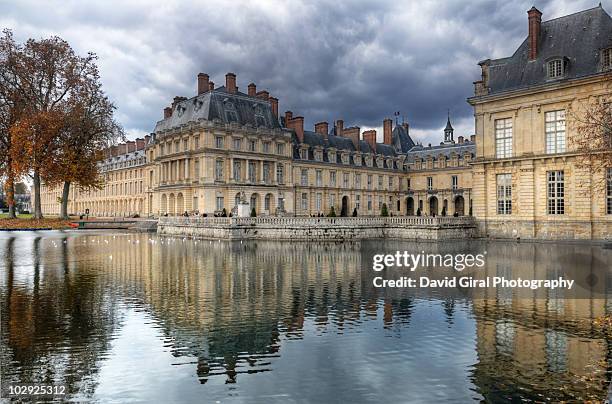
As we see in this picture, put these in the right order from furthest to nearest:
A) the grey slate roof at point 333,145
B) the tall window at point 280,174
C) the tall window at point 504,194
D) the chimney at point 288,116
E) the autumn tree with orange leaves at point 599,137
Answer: the chimney at point 288,116, the grey slate roof at point 333,145, the tall window at point 280,174, the tall window at point 504,194, the autumn tree with orange leaves at point 599,137

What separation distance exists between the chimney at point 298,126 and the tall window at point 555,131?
108ft

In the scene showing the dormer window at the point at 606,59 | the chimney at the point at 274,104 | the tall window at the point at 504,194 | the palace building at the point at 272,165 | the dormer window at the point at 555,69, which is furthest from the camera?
the chimney at the point at 274,104

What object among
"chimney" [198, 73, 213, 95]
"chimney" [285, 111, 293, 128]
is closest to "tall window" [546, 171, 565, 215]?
"chimney" [285, 111, 293, 128]

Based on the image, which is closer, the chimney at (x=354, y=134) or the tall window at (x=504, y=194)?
the tall window at (x=504, y=194)

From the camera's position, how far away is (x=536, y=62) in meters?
33.9

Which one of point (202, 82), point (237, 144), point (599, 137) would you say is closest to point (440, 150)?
point (237, 144)

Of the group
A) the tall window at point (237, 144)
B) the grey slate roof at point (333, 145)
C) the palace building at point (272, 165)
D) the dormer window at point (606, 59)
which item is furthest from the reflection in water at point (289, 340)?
the grey slate roof at point (333, 145)

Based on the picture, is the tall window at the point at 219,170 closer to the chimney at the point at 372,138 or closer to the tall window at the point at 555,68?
the chimney at the point at 372,138

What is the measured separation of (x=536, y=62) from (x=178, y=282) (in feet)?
97.4

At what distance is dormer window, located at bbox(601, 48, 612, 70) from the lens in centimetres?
2955

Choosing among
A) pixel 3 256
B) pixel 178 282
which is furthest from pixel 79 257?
pixel 178 282

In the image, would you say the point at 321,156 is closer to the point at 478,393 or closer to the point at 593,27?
the point at 593,27

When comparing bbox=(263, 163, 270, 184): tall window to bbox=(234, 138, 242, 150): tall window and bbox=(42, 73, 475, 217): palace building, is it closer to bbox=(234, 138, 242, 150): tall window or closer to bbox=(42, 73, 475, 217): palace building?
bbox=(42, 73, 475, 217): palace building

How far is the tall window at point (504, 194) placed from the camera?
3462cm
